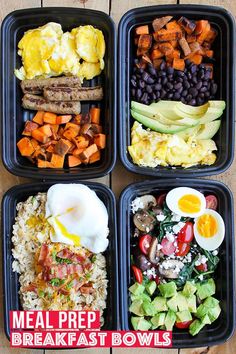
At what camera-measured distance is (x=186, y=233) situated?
8.81 ft

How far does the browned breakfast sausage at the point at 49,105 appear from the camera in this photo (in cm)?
271

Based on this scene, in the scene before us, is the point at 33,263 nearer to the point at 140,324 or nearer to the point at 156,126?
the point at 140,324

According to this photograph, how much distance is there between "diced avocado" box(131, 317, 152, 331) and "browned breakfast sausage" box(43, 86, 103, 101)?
1.09 m

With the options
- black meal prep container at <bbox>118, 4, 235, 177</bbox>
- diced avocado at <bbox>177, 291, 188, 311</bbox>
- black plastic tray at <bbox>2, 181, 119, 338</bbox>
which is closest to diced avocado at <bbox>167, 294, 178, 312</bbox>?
diced avocado at <bbox>177, 291, 188, 311</bbox>

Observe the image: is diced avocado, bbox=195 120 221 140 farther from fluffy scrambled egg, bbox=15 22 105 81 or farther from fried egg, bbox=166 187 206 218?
fluffy scrambled egg, bbox=15 22 105 81

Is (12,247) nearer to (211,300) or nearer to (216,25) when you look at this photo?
(211,300)

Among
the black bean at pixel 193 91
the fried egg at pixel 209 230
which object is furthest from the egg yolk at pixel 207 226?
the black bean at pixel 193 91

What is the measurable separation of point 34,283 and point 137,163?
76cm

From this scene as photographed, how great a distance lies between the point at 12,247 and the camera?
106 inches

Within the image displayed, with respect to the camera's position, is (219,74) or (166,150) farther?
(219,74)

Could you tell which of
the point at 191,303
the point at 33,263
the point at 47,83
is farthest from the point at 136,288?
the point at 47,83

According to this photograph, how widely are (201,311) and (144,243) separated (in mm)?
432

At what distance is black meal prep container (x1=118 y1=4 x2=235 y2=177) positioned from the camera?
2.64 metres

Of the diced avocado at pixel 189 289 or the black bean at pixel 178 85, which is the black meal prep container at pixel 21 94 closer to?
the black bean at pixel 178 85
